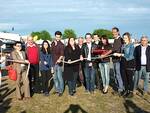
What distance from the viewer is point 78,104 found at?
1224 centimetres

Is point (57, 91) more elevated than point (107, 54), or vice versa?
point (107, 54)

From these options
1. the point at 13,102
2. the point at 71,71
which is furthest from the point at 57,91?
the point at 13,102

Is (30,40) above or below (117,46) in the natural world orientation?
above

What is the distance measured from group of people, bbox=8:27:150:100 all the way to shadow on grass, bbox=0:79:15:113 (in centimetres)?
60

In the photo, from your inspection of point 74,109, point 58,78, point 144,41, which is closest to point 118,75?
point 144,41

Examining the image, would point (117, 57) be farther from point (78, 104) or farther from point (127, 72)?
point (78, 104)

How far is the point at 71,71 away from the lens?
13.9 m

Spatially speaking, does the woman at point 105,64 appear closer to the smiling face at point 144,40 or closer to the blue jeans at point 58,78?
the smiling face at point 144,40

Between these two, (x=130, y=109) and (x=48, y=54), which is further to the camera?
(x=48, y=54)

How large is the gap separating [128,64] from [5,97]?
14.3 feet

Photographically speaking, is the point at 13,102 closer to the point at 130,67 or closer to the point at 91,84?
the point at 91,84

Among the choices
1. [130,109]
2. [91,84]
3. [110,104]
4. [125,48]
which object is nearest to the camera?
[130,109]

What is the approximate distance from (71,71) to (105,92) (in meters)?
1.42

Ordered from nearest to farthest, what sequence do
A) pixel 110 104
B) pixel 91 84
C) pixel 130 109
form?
pixel 130 109
pixel 110 104
pixel 91 84
